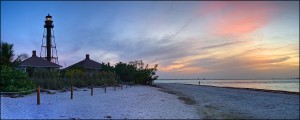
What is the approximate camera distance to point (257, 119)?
1164 cm

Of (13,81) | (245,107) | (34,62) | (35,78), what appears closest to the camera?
(245,107)

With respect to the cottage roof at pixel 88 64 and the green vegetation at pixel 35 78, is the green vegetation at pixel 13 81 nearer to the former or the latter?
the green vegetation at pixel 35 78

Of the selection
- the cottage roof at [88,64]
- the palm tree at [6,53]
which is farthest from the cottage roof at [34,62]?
the palm tree at [6,53]

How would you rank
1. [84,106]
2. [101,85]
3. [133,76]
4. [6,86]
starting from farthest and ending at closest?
[133,76] → [101,85] → [6,86] → [84,106]

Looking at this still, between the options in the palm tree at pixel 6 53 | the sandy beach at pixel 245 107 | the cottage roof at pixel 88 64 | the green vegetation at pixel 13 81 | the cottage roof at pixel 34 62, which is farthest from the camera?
the cottage roof at pixel 88 64

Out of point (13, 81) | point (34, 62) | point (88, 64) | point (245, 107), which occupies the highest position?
point (34, 62)

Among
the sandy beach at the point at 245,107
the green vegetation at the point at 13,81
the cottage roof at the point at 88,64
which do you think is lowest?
the sandy beach at the point at 245,107

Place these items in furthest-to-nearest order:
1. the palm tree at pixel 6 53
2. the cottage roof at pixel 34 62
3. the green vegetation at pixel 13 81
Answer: the cottage roof at pixel 34 62 < the palm tree at pixel 6 53 < the green vegetation at pixel 13 81

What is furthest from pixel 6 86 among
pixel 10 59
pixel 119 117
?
pixel 119 117

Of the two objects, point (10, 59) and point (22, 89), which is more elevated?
point (10, 59)

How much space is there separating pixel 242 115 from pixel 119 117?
5066 millimetres

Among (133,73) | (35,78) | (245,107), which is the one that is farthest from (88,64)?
(245,107)

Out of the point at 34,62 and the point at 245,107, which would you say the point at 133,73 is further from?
the point at 245,107

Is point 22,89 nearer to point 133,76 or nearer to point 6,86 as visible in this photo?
point 6,86
